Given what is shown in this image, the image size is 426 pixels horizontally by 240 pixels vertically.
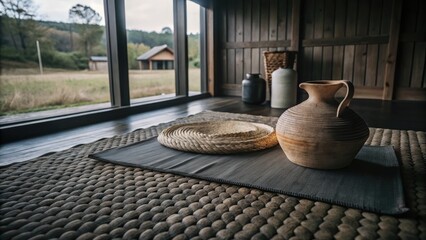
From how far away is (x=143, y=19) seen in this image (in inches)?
107

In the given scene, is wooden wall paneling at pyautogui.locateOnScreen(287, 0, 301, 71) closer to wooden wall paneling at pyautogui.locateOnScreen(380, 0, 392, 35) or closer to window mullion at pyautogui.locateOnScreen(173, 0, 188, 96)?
wooden wall paneling at pyautogui.locateOnScreen(380, 0, 392, 35)

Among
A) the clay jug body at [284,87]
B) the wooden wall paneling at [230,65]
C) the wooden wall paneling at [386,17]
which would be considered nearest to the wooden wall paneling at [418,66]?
the wooden wall paneling at [386,17]

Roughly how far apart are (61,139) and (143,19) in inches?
60.2

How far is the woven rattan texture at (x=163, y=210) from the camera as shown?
69cm

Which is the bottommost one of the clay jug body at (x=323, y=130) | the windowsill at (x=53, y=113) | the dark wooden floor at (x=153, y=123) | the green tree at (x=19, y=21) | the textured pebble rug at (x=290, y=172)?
the dark wooden floor at (x=153, y=123)

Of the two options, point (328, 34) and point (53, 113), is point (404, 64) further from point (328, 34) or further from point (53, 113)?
point (53, 113)

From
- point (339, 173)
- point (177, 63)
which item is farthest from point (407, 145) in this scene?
point (177, 63)

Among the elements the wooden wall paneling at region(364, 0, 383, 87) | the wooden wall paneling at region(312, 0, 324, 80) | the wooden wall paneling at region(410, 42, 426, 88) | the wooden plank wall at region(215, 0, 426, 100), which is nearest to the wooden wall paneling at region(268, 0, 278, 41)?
the wooden plank wall at region(215, 0, 426, 100)

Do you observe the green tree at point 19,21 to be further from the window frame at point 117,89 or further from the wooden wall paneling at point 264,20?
the wooden wall paneling at point 264,20

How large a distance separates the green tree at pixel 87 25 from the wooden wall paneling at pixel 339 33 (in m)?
2.61

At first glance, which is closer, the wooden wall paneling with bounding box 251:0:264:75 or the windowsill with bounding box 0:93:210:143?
the windowsill with bounding box 0:93:210:143

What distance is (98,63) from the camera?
2320 mm

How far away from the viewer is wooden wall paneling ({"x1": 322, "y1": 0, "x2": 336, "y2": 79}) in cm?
337

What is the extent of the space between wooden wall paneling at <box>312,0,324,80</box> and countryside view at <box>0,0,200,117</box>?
194cm
